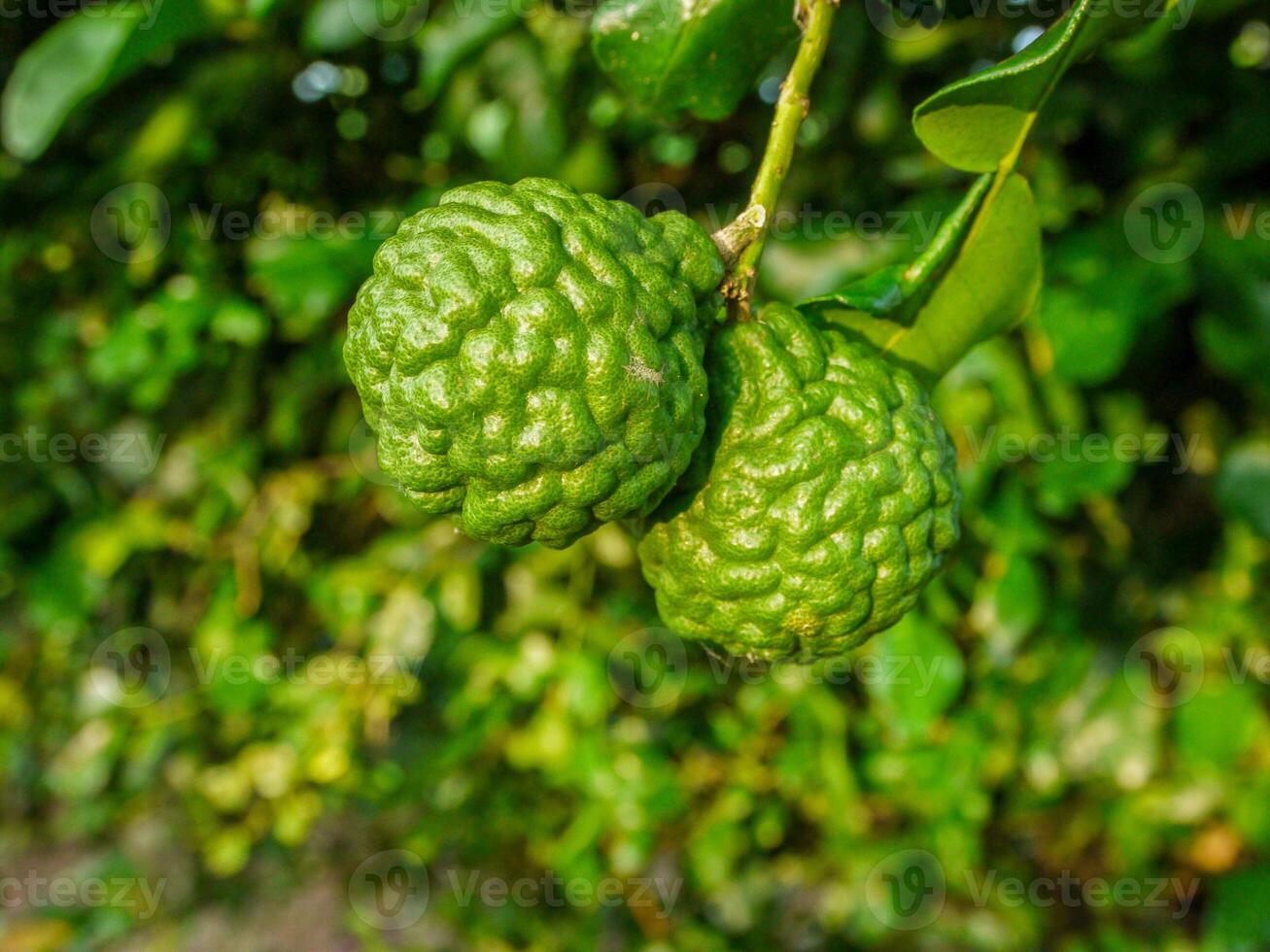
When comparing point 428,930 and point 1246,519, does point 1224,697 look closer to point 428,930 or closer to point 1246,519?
point 1246,519

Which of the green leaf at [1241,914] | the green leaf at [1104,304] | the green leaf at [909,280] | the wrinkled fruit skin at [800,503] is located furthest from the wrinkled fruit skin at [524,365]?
the green leaf at [1241,914]

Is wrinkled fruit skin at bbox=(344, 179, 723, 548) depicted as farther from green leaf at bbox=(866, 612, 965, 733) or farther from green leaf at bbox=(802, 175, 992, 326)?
green leaf at bbox=(866, 612, 965, 733)

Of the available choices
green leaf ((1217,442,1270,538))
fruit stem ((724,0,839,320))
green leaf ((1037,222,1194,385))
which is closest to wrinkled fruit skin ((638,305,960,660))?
fruit stem ((724,0,839,320))

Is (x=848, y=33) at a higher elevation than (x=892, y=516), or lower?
higher

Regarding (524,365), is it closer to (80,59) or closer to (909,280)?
(909,280)

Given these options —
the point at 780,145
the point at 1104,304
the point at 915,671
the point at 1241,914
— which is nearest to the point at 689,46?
the point at 780,145

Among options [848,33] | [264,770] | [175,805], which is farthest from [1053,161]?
[175,805]

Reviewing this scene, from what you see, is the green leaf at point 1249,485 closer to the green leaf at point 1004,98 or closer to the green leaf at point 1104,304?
the green leaf at point 1104,304
